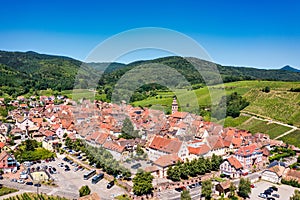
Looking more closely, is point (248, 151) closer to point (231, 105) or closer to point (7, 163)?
point (7, 163)

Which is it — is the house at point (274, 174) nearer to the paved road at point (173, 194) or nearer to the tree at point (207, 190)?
the paved road at point (173, 194)

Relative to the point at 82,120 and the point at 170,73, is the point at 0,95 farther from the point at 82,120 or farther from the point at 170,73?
the point at 170,73

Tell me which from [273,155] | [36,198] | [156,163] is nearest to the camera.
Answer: [36,198]

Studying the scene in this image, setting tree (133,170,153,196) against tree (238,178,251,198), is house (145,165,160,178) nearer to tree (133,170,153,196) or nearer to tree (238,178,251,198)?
tree (133,170,153,196)

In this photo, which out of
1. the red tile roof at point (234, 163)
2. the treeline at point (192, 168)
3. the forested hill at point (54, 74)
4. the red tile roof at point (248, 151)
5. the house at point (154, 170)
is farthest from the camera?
the forested hill at point (54, 74)

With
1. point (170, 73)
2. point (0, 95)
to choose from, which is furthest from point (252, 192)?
point (0, 95)

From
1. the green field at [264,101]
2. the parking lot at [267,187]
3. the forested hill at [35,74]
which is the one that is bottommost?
the parking lot at [267,187]

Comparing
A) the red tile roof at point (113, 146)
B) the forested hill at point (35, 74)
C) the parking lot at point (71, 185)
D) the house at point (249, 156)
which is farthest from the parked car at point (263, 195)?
the forested hill at point (35, 74)
